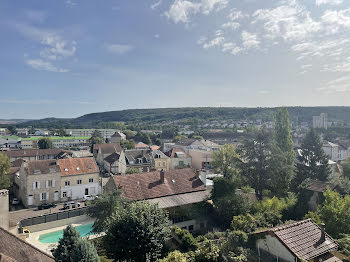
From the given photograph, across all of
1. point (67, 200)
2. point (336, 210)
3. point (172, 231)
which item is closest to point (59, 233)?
point (67, 200)

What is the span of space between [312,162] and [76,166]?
3902 cm

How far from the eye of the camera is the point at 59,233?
2739cm

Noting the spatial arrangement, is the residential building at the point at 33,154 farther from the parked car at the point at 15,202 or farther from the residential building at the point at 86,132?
the residential building at the point at 86,132

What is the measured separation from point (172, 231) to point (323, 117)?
169 metres

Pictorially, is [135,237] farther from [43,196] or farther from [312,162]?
[312,162]

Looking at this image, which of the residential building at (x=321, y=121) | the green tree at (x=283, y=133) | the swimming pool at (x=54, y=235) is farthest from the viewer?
the residential building at (x=321, y=121)

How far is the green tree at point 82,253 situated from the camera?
1459 cm

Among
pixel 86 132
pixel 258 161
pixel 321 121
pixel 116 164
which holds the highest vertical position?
pixel 321 121

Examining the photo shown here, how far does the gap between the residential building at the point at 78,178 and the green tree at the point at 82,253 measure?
25.8m

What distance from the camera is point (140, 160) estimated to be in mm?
55250

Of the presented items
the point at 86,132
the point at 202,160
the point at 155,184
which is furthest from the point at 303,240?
the point at 86,132

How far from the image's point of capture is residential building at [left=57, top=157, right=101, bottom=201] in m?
38.6

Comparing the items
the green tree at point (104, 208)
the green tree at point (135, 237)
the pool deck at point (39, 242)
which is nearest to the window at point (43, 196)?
the pool deck at point (39, 242)

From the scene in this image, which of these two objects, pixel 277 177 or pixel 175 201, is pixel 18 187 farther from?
pixel 277 177
